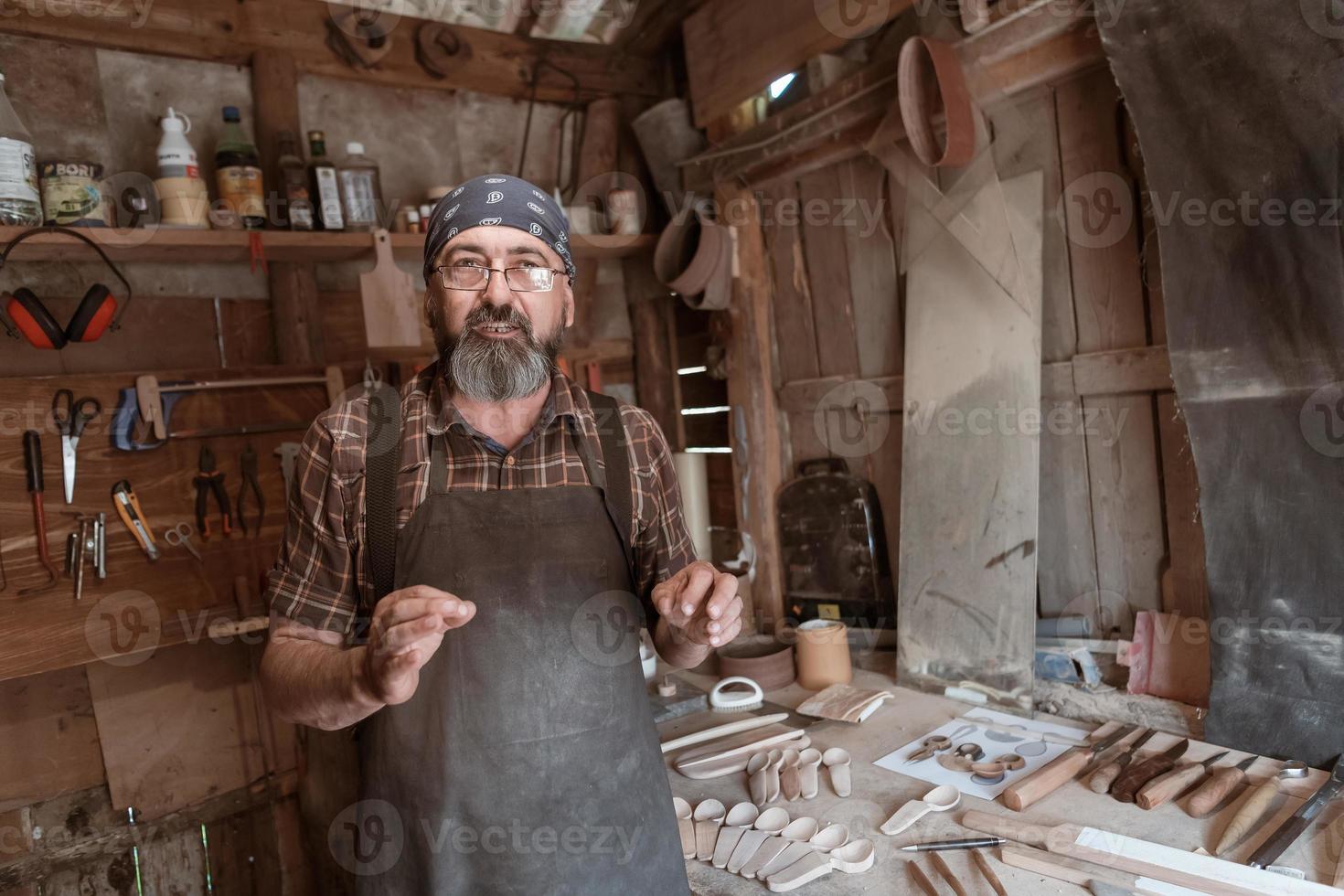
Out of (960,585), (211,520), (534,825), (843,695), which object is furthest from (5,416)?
(960,585)

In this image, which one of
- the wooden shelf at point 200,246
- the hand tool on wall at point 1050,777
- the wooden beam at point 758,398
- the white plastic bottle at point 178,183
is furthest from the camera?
the wooden beam at point 758,398

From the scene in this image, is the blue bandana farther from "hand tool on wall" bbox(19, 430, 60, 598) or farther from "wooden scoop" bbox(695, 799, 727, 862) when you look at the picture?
"hand tool on wall" bbox(19, 430, 60, 598)

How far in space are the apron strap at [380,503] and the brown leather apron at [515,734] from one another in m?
0.03

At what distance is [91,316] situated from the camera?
234 centimetres

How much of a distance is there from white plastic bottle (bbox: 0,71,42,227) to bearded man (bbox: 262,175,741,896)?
4.42ft

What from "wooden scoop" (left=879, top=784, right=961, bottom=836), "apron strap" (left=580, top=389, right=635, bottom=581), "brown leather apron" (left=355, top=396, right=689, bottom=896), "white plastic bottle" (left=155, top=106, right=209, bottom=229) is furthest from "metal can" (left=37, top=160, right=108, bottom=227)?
"wooden scoop" (left=879, top=784, right=961, bottom=836)

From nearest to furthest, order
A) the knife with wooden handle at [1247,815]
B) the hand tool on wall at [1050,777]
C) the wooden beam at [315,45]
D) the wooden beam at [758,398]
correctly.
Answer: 1. the knife with wooden handle at [1247,815]
2. the hand tool on wall at [1050,777]
3. the wooden beam at [315,45]
4. the wooden beam at [758,398]

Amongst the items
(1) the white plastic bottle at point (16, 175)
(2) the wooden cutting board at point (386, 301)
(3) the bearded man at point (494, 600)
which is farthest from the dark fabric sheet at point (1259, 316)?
(1) the white plastic bottle at point (16, 175)

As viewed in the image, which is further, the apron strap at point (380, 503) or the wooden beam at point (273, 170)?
the wooden beam at point (273, 170)

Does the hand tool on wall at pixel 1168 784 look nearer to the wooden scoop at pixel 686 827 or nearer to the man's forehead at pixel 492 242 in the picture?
the wooden scoop at pixel 686 827

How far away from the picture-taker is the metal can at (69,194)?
2285 millimetres

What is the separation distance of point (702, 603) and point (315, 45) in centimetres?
258

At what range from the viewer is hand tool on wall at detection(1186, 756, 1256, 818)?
1659 mm

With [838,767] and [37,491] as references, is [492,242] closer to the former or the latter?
[838,767]
